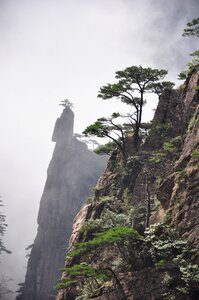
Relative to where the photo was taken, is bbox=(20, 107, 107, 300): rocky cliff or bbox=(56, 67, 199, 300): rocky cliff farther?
bbox=(20, 107, 107, 300): rocky cliff

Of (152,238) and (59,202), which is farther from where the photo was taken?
(59,202)

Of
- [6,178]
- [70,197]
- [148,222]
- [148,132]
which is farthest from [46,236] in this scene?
[6,178]

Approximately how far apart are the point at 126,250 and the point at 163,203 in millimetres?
2973

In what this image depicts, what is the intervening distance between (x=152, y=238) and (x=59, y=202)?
200 feet

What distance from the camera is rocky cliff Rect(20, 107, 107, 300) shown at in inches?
2520

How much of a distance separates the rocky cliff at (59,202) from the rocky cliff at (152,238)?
4733 cm

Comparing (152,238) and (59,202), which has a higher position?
(152,238)

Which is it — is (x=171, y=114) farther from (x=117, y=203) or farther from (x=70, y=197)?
(x=70, y=197)

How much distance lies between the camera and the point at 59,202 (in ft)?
240

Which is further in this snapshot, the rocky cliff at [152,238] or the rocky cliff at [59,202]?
the rocky cliff at [59,202]

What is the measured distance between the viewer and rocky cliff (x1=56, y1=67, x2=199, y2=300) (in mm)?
11938

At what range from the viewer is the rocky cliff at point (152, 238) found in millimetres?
11938

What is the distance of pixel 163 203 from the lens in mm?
15609

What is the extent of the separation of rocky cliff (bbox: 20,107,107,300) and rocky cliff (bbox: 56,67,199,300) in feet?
155
